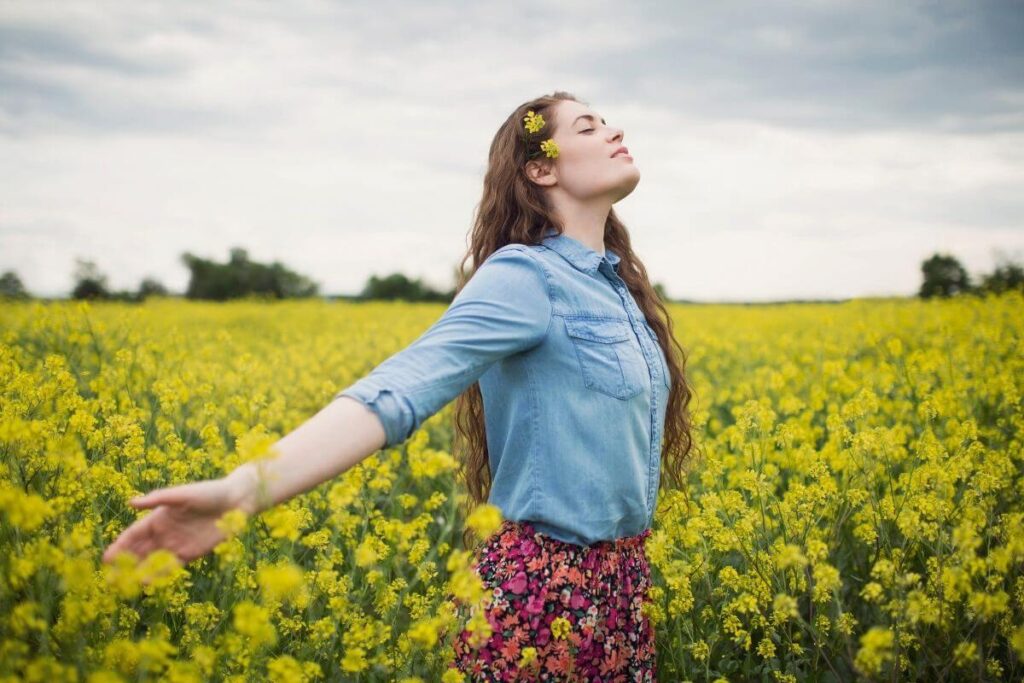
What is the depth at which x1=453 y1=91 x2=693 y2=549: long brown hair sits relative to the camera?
205cm

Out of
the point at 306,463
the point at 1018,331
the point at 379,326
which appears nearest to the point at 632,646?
the point at 306,463

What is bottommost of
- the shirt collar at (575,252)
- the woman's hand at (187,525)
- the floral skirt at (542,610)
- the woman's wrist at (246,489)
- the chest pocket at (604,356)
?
Answer: the floral skirt at (542,610)

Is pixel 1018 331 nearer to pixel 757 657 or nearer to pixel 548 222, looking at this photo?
pixel 757 657

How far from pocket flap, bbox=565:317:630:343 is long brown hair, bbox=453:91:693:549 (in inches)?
11.8

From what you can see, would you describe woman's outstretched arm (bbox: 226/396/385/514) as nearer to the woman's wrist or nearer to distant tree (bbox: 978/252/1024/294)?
the woman's wrist

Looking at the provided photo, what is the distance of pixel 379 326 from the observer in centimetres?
1059

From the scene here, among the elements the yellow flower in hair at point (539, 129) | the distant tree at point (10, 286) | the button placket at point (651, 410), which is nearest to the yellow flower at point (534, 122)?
the yellow flower in hair at point (539, 129)

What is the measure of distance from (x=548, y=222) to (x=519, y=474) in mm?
691

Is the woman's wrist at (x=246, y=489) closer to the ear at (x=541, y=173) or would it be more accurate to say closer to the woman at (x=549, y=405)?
the woman at (x=549, y=405)

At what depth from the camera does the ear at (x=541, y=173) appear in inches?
79.5

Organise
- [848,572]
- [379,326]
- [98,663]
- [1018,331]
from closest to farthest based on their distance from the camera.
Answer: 1. [98,663]
2. [848,572]
3. [1018,331]
4. [379,326]

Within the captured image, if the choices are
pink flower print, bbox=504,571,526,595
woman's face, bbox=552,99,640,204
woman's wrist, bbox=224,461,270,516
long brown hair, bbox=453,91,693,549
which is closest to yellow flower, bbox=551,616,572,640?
pink flower print, bbox=504,571,526,595

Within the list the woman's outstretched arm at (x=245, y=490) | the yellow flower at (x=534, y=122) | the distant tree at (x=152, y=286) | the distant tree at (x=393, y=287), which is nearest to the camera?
the woman's outstretched arm at (x=245, y=490)

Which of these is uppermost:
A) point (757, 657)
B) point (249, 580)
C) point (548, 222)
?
point (548, 222)
